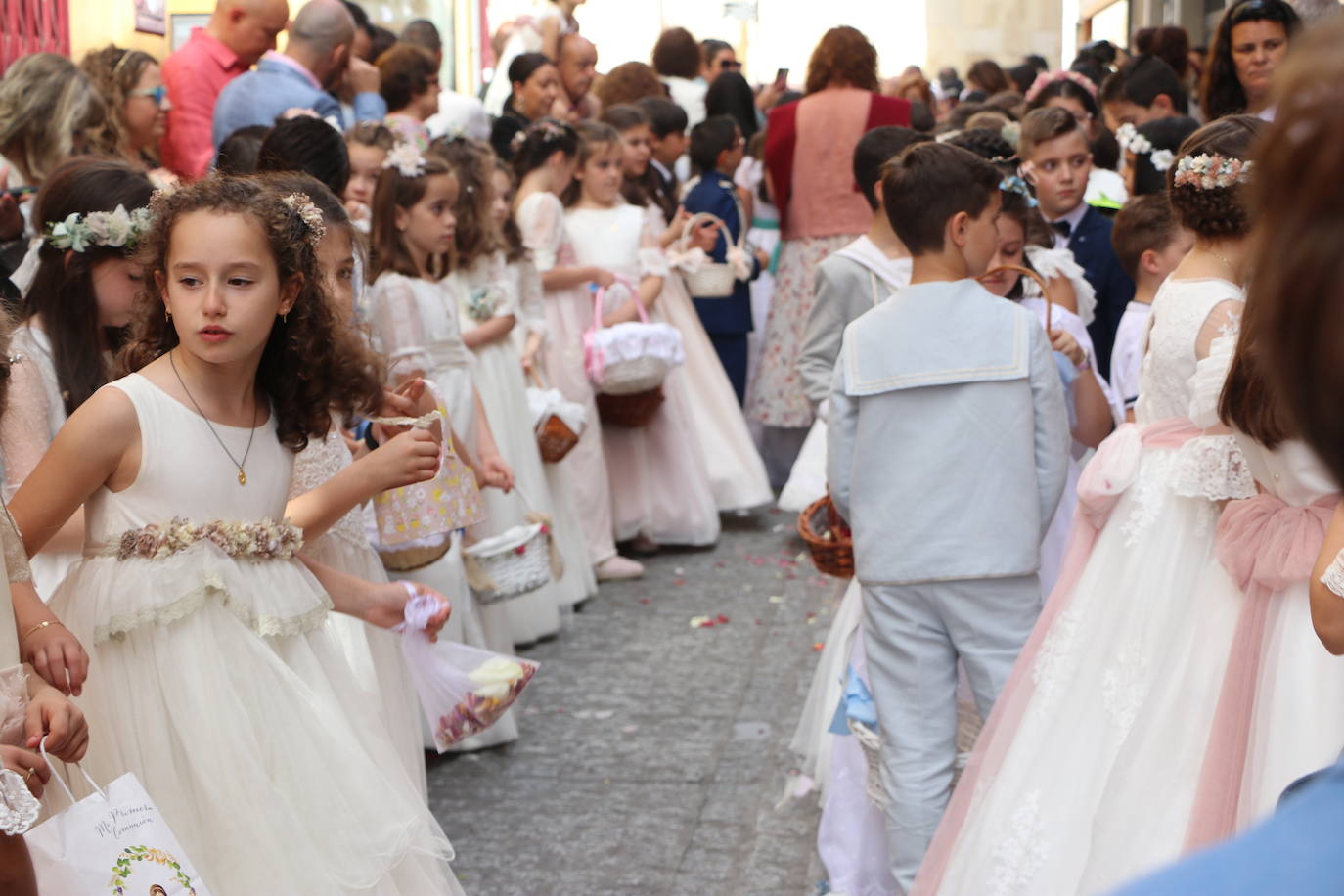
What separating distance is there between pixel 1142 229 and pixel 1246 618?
2.00 meters

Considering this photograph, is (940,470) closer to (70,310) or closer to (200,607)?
(200,607)

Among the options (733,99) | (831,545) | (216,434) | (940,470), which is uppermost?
(733,99)

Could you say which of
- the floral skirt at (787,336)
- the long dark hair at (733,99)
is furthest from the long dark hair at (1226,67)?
the long dark hair at (733,99)

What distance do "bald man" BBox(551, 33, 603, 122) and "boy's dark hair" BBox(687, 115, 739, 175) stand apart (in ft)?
2.57

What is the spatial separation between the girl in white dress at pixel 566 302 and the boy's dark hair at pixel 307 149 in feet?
7.37

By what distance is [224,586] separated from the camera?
2.76 m

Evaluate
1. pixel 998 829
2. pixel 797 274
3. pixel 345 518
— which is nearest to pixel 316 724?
A: pixel 345 518

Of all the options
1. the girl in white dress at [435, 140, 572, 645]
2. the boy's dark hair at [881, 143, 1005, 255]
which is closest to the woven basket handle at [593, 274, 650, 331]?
the girl in white dress at [435, 140, 572, 645]

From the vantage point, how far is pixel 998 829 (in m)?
3.17

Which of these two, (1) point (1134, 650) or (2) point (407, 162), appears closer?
(1) point (1134, 650)

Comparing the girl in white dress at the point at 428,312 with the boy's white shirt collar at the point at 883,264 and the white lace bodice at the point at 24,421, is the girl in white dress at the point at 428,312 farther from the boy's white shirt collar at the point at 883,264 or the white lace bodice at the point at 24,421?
the white lace bodice at the point at 24,421

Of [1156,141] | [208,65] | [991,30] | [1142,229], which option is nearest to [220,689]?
[1142,229]

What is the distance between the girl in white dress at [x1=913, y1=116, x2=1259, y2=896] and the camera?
293 centimetres

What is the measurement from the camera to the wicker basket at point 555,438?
20.6ft
